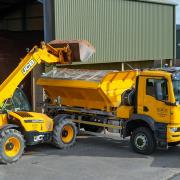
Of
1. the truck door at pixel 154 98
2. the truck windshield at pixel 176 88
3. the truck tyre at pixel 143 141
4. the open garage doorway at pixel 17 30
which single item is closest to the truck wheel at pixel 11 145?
the truck tyre at pixel 143 141

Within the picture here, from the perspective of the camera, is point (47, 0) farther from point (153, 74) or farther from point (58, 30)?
point (153, 74)

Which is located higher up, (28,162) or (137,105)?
(137,105)

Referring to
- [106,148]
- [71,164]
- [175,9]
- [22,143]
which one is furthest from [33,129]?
[175,9]

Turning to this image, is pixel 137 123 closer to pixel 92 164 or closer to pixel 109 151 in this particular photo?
pixel 109 151

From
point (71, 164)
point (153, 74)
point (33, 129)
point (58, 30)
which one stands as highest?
point (58, 30)

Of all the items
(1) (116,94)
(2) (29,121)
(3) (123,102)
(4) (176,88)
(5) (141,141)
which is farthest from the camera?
(1) (116,94)

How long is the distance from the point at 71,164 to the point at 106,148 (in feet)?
7.47

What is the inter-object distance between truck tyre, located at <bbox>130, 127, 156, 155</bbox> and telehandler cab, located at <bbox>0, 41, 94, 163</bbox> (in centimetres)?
196

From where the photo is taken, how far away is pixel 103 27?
68.5 ft

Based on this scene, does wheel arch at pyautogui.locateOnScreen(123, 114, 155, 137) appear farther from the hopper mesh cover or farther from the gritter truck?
the hopper mesh cover

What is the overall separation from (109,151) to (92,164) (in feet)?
5.60

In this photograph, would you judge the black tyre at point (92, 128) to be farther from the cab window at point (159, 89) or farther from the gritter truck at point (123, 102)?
the cab window at point (159, 89)

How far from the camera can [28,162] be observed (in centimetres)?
1152

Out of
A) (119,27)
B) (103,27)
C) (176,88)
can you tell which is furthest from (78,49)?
(119,27)
